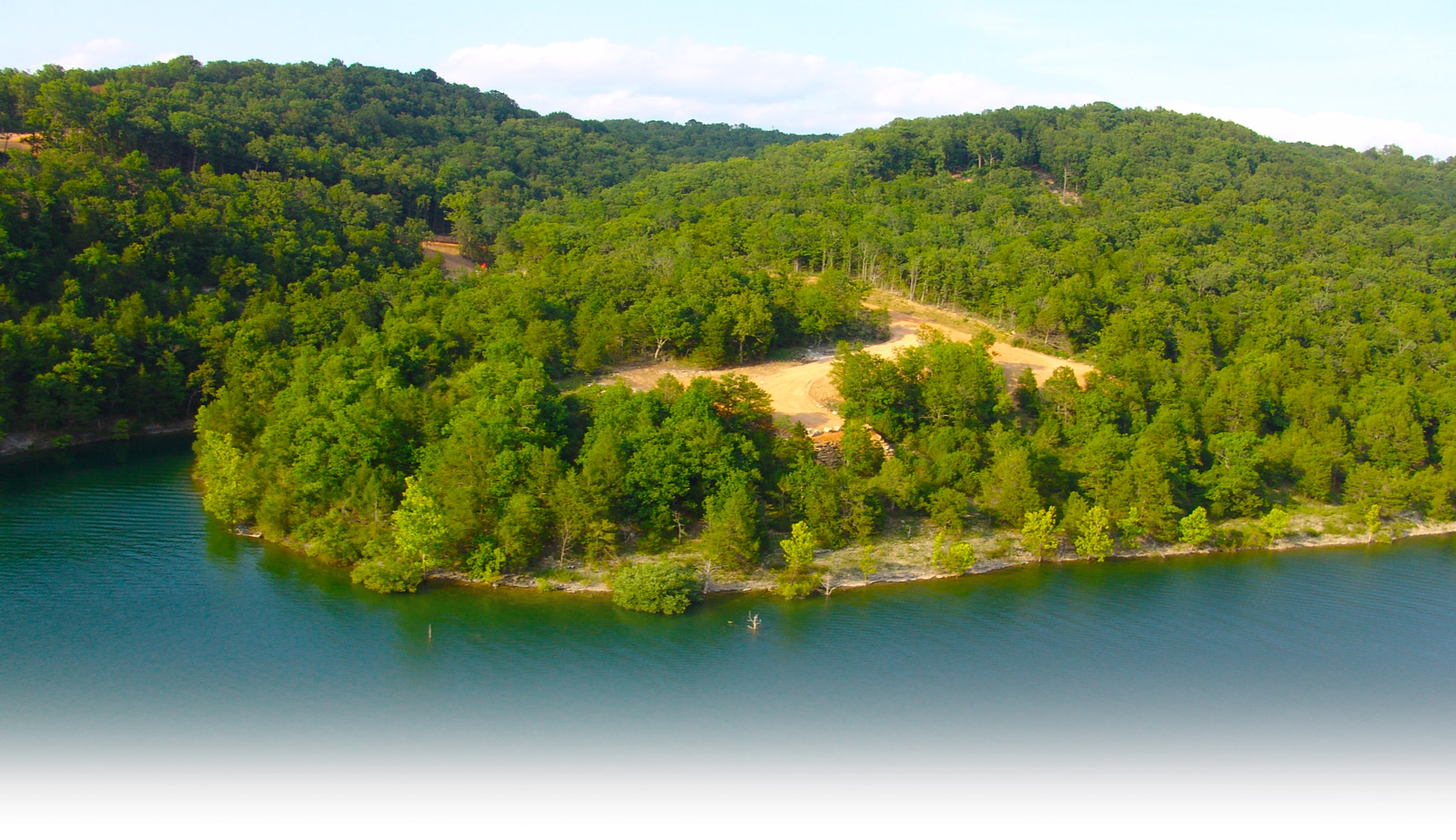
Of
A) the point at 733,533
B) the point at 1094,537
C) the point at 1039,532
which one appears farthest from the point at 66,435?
the point at 1094,537

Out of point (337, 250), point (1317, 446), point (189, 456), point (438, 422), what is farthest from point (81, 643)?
point (1317, 446)

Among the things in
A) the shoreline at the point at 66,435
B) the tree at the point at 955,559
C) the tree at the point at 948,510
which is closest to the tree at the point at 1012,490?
the tree at the point at 948,510

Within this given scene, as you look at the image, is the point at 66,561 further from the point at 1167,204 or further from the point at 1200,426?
the point at 1167,204

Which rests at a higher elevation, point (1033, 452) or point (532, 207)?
point (532, 207)

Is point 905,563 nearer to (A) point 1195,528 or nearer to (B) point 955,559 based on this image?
(B) point 955,559

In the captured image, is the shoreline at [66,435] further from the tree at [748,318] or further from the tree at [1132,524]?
the tree at [1132,524]

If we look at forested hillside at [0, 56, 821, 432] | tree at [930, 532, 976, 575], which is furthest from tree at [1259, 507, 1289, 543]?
forested hillside at [0, 56, 821, 432]
